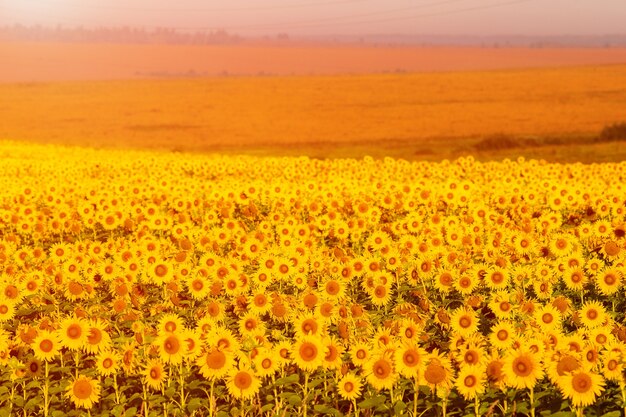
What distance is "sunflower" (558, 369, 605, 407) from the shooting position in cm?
697

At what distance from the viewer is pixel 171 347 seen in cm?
854

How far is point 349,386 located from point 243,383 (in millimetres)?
986

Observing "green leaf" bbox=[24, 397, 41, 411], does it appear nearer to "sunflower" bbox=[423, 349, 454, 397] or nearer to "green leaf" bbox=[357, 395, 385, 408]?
"green leaf" bbox=[357, 395, 385, 408]

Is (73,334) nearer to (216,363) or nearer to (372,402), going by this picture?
(216,363)

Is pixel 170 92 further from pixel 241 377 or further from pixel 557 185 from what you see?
pixel 241 377

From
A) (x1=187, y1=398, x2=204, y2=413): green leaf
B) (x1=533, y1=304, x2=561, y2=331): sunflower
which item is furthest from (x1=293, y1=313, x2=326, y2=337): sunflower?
(x1=533, y1=304, x2=561, y2=331): sunflower

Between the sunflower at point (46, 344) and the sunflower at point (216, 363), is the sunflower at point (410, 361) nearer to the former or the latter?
the sunflower at point (216, 363)

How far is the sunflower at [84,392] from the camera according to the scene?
858 centimetres

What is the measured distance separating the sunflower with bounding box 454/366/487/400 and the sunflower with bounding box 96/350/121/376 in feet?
11.5

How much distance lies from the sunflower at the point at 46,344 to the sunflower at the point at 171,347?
118cm

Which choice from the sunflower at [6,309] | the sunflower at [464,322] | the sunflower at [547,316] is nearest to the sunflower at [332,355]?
the sunflower at [464,322]

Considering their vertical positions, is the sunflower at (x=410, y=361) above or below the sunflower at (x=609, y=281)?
below

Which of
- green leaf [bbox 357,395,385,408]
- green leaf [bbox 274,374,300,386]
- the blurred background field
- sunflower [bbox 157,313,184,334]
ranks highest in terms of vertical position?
the blurred background field

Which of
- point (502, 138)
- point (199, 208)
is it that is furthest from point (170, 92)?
point (199, 208)
